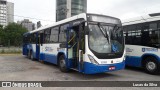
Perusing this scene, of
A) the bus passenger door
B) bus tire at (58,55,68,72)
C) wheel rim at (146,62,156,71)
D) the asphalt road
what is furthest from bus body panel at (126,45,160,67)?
bus tire at (58,55,68,72)

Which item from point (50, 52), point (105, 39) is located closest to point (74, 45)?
point (105, 39)

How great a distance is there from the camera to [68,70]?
9906 millimetres

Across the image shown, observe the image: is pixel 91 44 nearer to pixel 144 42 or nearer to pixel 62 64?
pixel 62 64

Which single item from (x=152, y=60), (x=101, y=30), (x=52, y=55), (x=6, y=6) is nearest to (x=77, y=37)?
(x=101, y=30)

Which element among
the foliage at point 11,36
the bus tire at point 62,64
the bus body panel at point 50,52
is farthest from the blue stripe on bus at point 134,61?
the foliage at point 11,36

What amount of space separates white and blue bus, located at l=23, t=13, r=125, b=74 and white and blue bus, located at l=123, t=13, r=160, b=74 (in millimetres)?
1761

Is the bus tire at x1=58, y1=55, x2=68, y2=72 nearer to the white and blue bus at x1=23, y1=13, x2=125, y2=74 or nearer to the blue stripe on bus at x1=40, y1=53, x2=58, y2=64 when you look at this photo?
the white and blue bus at x1=23, y1=13, x2=125, y2=74

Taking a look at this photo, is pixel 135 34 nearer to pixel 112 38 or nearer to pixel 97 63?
pixel 112 38

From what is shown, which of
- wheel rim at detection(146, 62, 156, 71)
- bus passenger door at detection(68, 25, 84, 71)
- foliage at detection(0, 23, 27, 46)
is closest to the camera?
bus passenger door at detection(68, 25, 84, 71)

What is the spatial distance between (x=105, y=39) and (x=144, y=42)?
3.01 meters

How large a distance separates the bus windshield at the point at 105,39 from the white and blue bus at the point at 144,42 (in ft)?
5.97

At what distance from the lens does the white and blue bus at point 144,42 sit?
9.35 meters

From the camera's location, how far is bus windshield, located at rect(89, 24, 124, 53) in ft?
26.3

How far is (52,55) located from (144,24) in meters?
6.15
